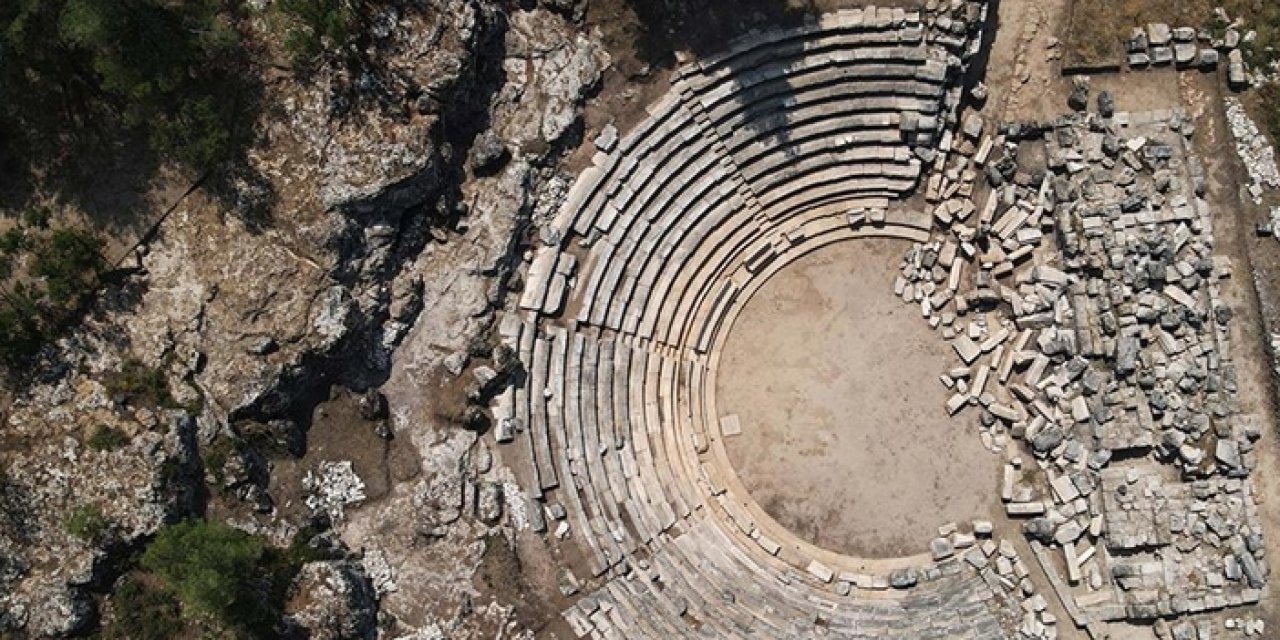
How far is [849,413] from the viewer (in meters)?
29.6

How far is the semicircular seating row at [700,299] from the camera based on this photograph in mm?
26234

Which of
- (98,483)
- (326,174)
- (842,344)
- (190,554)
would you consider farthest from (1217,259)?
(98,483)

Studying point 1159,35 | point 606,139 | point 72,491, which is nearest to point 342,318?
point 72,491

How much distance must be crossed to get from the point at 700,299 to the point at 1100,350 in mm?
11850

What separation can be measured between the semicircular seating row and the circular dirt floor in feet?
3.03

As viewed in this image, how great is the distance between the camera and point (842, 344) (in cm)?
2981

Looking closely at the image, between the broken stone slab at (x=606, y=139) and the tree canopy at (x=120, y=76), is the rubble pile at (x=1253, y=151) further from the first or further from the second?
the tree canopy at (x=120, y=76)

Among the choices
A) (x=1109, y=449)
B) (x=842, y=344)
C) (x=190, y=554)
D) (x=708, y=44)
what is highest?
(x=708, y=44)

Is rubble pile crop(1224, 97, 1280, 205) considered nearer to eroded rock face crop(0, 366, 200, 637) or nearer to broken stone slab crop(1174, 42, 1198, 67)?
broken stone slab crop(1174, 42, 1198, 67)

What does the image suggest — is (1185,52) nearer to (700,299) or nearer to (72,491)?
(700,299)

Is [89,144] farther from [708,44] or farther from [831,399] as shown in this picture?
[831,399]

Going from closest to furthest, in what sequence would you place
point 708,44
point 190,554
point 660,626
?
point 190,554 < point 660,626 < point 708,44

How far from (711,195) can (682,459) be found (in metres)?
7.86

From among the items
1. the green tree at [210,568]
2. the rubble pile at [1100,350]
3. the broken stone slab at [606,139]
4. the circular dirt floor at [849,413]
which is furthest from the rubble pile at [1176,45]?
the green tree at [210,568]
